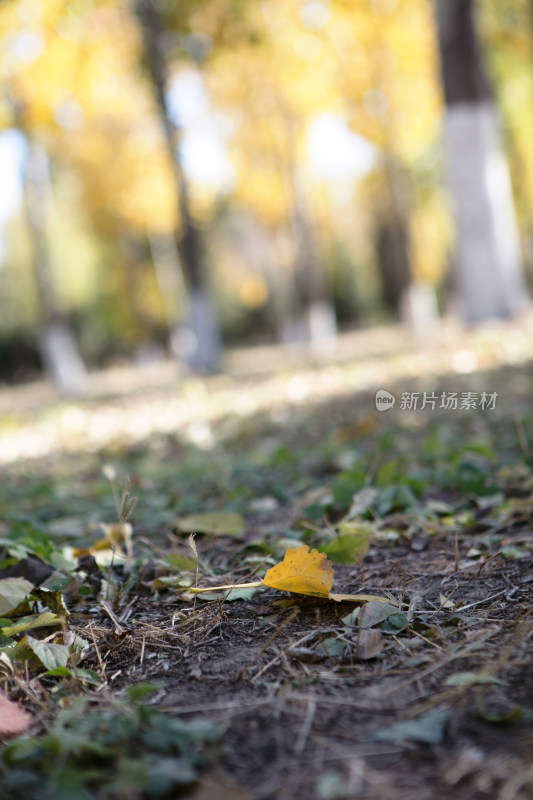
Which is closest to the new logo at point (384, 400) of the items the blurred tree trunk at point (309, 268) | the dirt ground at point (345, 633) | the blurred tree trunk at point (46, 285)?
the dirt ground at point (345, 633)

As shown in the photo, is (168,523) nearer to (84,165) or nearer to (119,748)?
(119,748)

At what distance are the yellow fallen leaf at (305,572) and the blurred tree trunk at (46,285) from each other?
447 inches

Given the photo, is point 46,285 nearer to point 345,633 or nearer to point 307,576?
point 307,576

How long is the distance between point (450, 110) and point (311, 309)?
21.1ft

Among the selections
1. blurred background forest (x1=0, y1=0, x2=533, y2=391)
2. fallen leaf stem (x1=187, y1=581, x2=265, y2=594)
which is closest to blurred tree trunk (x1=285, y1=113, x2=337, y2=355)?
blurred background forest (x1=0, y1=0, x2=533, y2=391)

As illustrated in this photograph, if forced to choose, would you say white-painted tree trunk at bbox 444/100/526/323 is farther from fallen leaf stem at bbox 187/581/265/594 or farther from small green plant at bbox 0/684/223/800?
small green plant at bbox 0/684/223/800

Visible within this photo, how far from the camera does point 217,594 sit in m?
1.71

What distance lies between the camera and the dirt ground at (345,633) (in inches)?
38.9

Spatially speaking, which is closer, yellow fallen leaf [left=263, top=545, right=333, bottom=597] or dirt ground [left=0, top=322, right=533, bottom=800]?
dirt ground [left=0, top=322, right=533, bottom=800]

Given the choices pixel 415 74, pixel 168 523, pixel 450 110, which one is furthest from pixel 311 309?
pixel 168 523

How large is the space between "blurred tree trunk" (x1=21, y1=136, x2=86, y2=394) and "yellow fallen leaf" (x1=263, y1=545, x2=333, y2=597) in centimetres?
1136

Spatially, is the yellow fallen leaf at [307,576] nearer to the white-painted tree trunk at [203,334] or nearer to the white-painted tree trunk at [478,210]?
the white-painted tree trunk at [478,210]

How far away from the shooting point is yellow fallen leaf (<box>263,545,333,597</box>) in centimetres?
151

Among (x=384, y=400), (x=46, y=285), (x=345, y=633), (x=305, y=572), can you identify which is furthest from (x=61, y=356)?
(x=345, y=633)
